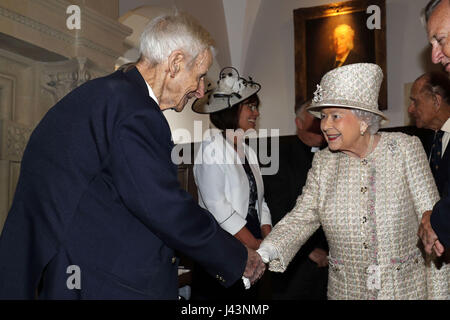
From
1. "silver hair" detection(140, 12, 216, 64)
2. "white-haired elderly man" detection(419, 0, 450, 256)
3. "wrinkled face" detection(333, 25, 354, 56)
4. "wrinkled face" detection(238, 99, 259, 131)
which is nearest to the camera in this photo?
"silver hair" detection(140, 12, 216, 64)

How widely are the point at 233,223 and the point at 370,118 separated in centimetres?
127

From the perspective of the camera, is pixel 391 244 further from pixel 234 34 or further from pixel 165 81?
pixel 234 34

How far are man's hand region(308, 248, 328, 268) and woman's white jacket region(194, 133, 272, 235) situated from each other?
2.50ft

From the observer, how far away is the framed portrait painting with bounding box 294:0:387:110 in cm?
714

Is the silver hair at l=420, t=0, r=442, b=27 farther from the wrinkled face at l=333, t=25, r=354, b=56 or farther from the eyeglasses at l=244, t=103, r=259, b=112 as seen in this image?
the wrinkled face at l=333, t=25, r=354, b=56

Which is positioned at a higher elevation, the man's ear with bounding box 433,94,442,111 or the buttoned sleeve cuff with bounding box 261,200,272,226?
the man's ear with bounding box 433,94,442,111

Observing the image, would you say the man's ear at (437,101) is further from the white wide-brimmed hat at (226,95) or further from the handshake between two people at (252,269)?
the handshake between two people at (252,269)

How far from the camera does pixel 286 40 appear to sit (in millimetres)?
7969

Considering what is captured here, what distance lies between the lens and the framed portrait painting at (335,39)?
23.4ft

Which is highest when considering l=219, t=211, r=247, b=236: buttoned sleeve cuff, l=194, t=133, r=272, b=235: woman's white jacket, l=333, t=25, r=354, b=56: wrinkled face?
l=333, t=25, r=354, b=56: wrinkled face

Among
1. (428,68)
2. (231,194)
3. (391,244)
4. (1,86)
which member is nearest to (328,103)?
(391,244)

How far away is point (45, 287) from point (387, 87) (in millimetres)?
6017

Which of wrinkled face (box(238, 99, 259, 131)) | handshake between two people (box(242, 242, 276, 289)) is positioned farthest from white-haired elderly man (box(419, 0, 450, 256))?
wrinkled face (box(238, 99, 259, 131))

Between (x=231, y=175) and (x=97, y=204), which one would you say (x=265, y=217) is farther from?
(x=97, y=204)
